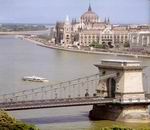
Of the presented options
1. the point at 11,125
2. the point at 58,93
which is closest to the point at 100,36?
the point at 58,93

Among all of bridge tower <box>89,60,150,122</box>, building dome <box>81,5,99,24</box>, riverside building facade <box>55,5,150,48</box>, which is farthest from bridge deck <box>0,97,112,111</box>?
building dome <box>81,5,99,24</box>

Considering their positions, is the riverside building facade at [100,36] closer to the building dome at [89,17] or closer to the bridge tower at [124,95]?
the building dome at [89,17]

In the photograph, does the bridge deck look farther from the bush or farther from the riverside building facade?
the riverside building facade

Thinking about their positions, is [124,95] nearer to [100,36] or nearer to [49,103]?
[49,103]

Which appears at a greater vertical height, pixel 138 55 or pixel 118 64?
pixel 118 64

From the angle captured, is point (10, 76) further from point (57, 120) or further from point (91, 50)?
point (91, 50)

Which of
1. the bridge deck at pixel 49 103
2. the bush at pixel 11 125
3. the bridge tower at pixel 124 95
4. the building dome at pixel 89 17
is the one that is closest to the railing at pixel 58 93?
the bridge tower at pixel 124 95

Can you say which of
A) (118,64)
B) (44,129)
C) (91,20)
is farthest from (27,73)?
(91,20)
